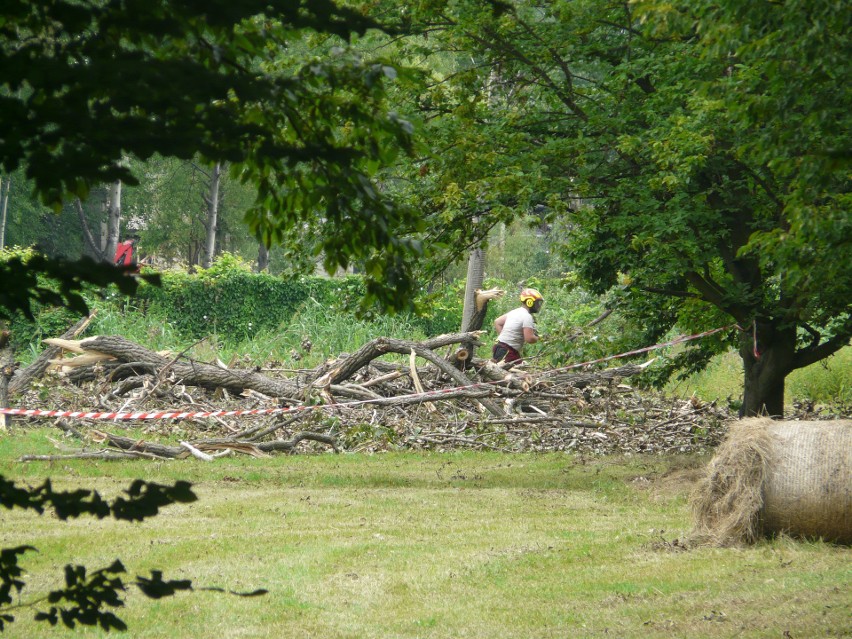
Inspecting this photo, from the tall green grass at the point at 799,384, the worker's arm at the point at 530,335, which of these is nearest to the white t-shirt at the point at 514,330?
the worker's arm at the point at 530,335

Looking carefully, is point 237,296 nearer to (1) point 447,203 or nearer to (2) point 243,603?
Answer: (1) point 447,203

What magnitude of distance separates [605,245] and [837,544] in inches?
197

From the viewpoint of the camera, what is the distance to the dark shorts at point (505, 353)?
16766 millimetres

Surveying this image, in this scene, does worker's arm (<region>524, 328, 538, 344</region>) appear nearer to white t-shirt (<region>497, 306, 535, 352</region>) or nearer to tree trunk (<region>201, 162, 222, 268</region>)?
white t-shirt (<region>497, 306, 535, 352</region>)

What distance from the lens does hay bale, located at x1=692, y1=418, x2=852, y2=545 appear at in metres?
8.08

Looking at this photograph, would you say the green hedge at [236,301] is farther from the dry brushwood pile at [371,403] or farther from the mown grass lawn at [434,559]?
the mown grass lawn at [434,559]

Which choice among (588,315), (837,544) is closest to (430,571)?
(837,544)

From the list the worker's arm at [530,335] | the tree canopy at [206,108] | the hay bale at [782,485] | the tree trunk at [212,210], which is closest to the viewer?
the tree canopy at [206,108]

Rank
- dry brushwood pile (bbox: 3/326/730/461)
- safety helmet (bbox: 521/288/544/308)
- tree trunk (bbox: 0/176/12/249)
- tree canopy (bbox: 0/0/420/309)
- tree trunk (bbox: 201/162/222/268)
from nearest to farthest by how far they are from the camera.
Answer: tree canopy (bbox: 0/0/420/309), dry brushwood pile (bbox: 3/326/730/461), safety helmet (bbox: 521/288/544/308), tree trunk (bbox: 201/162/222/268), tree trunk (bbox: 0/176/12/249)

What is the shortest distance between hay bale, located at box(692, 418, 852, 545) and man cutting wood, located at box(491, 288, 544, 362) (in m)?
8.07

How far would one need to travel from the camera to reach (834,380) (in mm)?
20688

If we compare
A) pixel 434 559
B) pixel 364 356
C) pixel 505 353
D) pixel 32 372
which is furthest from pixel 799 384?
pixel 434 559

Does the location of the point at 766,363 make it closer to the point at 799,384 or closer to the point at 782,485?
the point at 782,485

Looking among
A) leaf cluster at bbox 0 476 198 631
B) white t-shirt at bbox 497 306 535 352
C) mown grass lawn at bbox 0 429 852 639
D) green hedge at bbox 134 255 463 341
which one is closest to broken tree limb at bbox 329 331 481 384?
white t-shirt at bbox 497 306 535 352
